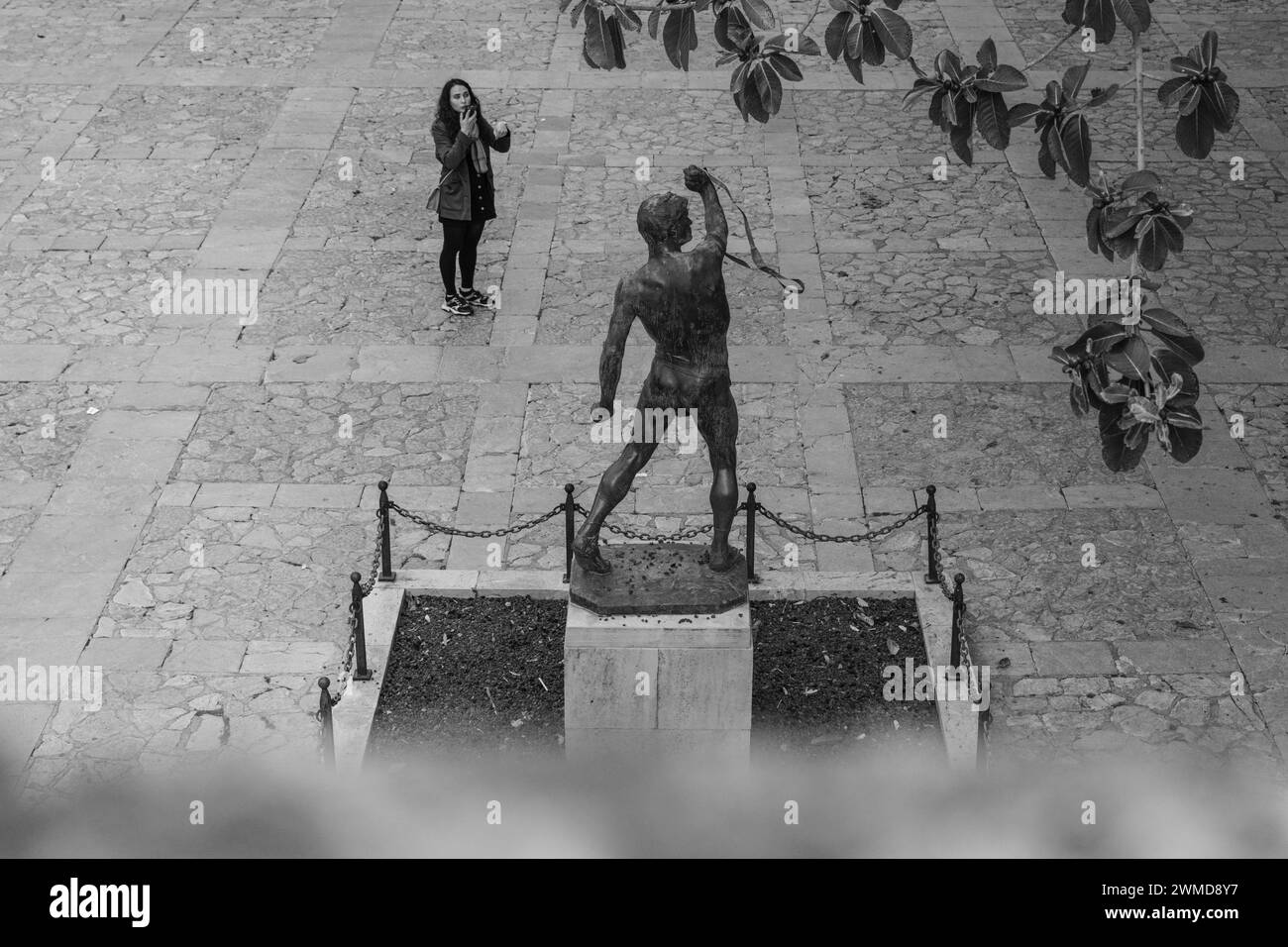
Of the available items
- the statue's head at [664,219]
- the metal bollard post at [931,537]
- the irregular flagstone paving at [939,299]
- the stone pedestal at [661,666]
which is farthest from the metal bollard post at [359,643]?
the irregular flagstone paving at [939,299]

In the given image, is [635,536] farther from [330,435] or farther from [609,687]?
[330,435]

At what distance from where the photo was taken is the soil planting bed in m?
8.28

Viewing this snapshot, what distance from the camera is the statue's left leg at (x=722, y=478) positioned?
780 cm

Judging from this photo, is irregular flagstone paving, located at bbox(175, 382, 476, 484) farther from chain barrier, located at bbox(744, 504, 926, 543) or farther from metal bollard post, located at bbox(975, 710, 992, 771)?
metal bollard post, located at bbox(975, 710, 992, 771)

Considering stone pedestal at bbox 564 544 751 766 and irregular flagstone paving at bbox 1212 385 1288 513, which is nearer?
stone pedestal at bbox 564 544 751 766

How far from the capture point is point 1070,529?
1007cm

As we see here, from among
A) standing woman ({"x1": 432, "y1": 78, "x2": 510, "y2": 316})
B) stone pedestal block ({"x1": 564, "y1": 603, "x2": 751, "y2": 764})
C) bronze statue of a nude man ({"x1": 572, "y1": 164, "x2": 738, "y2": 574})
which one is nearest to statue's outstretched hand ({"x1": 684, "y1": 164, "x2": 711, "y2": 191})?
bronze statue of a nude man ({"x1": 572, "y1": 164, "x2": 738, "y2": 574})

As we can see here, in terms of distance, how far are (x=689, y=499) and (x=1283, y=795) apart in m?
3.96

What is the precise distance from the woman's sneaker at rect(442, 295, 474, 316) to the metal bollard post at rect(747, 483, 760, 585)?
159 inches

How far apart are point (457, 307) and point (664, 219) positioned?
552cm

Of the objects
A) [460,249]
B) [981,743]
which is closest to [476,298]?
[460,249]

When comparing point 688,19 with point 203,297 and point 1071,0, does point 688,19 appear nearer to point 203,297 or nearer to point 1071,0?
point 1071,0

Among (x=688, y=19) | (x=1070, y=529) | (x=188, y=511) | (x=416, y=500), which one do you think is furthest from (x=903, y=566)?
(x=188, y=511)

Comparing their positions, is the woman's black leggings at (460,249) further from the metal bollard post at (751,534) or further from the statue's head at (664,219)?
the statue's head at (664,219)
